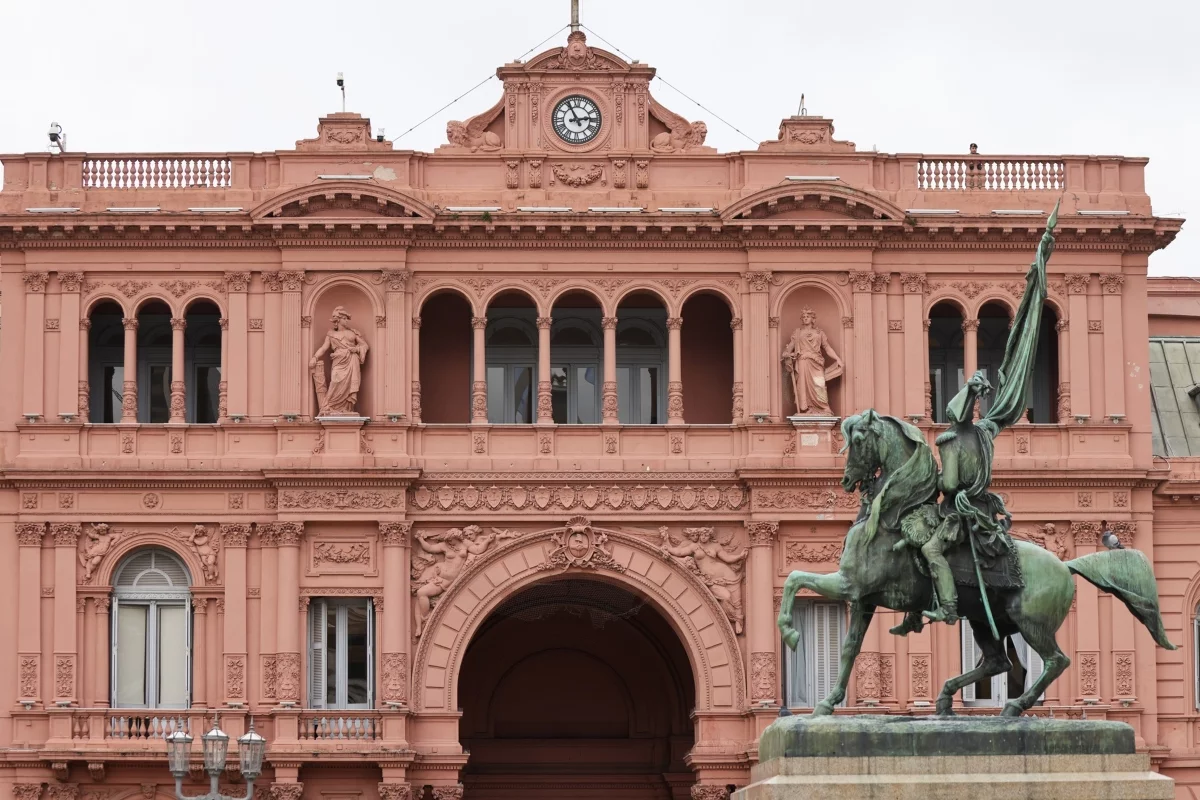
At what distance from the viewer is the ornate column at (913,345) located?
58500 millimetres

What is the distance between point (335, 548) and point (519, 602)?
20.5 ft

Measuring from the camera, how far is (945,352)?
60781 millimetres

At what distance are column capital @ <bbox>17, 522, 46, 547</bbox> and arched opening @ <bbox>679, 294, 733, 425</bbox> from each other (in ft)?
48.4

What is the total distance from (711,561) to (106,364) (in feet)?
47.6

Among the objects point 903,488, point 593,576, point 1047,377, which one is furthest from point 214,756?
→ point 1047,377

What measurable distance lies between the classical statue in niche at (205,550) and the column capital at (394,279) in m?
6.68

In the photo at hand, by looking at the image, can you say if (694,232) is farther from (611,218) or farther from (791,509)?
(791,509)

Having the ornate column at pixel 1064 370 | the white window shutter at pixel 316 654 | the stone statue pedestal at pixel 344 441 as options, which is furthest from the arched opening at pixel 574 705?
the ornate column at pixel 1064 370

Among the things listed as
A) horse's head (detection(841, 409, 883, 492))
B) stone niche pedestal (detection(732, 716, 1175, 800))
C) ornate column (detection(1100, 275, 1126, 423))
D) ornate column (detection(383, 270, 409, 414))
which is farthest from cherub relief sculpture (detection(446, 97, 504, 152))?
stone niche pedestal (detection(732, 716, 1175, 800))

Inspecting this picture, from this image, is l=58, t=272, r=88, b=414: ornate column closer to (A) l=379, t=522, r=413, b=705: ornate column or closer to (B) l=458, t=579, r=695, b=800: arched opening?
(A) l=379, t=522, r=413, b=705: ornate column

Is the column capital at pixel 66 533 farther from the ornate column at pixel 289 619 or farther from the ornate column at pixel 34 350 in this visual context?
the ornate column at pixel 289 619

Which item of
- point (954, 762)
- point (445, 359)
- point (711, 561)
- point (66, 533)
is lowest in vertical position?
point (954, 762)

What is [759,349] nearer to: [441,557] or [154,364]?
[441,557]

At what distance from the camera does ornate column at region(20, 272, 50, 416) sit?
58.0 meters
